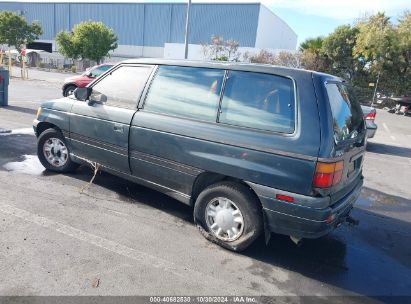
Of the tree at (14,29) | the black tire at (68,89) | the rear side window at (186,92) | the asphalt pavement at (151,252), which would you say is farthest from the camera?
the tree at (14,29)

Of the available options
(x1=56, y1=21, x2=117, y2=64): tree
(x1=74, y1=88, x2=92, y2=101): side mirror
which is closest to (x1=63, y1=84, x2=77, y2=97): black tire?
(x1=74, y1=88, x2=92, y2=101): side mirror

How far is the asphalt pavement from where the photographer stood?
311cm

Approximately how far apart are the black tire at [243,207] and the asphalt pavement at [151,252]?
131 mm

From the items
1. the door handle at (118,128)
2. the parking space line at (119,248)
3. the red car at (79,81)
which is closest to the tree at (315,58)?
the red car at (79,81)

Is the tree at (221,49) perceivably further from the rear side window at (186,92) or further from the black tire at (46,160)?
the rear side window at (186,92)

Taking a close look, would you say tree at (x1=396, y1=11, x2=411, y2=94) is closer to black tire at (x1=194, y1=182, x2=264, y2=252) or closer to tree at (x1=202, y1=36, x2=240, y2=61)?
tree at (x1=202, y1=36, x2=240, y2=61)

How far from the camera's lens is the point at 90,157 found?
4.80 m

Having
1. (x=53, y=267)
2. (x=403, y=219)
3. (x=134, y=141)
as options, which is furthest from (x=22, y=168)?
(x=403, y=219)

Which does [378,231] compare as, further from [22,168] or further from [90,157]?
[22,168]

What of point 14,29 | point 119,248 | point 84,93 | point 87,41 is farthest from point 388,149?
point 14,29

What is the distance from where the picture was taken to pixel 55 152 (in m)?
5.32

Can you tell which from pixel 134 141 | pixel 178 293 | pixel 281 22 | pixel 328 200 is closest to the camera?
pixel 178 293

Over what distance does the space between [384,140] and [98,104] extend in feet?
34.7

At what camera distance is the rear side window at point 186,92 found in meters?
3.80
